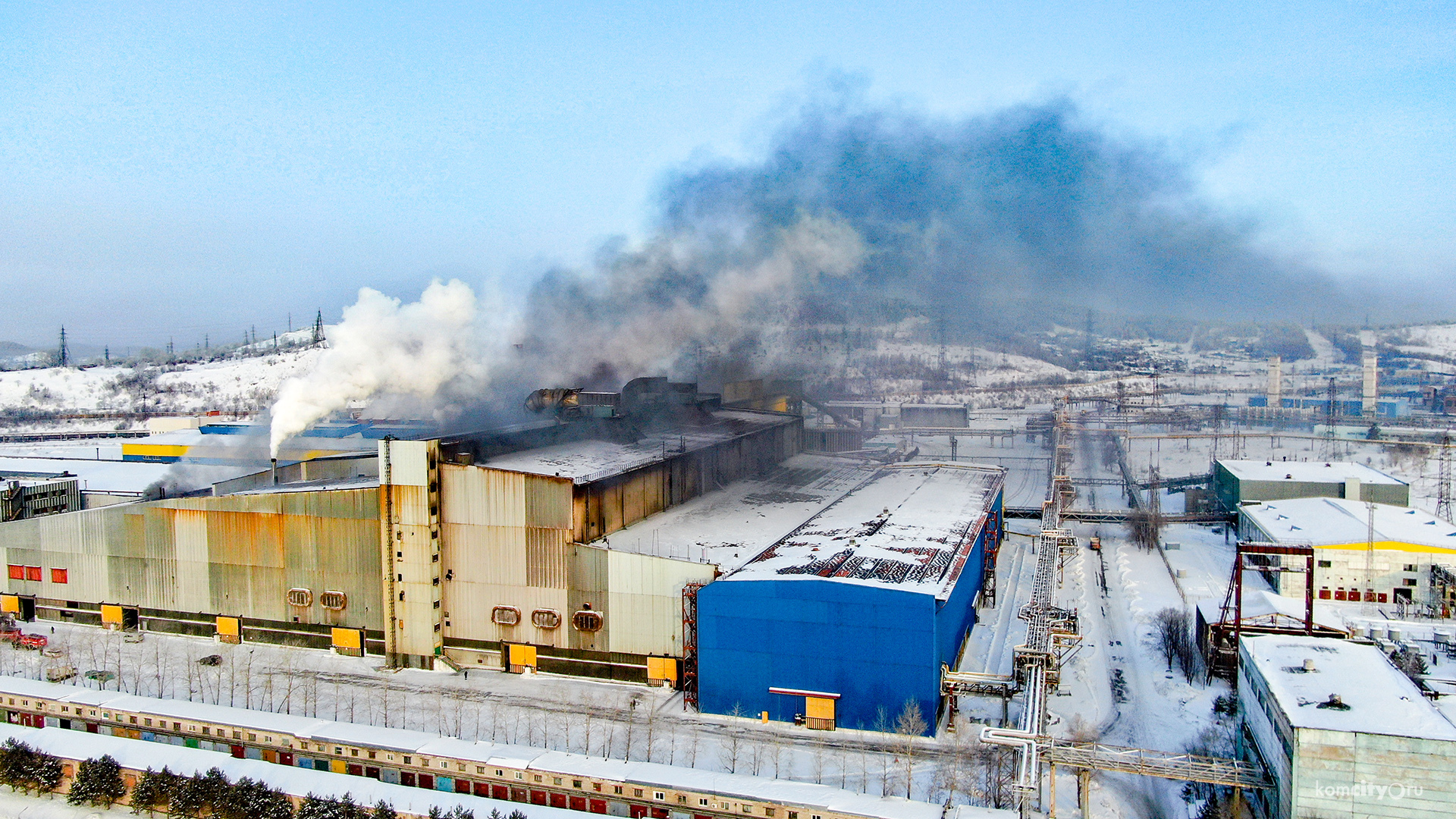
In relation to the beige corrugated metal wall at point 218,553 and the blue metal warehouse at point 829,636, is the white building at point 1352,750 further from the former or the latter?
the beige corrugated metal wall at point 218,553

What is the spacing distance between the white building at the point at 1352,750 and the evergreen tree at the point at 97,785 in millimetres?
22255

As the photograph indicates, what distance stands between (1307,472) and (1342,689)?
31020mm

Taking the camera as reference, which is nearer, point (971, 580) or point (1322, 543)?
point (971, 580)

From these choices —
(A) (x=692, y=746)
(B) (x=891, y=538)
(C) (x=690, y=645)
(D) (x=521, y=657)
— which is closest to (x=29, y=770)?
(D) (x=521, y=657)

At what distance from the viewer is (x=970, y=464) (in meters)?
46.4

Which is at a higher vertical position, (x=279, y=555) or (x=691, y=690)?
(x=279, y=555)

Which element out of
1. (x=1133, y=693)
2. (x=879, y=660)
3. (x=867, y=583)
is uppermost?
(x=867, y=583)

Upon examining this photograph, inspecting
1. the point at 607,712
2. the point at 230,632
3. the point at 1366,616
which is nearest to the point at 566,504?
the point at 607,712

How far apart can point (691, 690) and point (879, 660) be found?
504 centimetres

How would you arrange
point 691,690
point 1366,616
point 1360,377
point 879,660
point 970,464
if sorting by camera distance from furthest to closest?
point 1360,377, point 970,464, point 1366,616, point 691,690, point 879,660

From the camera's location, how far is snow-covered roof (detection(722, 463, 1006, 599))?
22.7 metres

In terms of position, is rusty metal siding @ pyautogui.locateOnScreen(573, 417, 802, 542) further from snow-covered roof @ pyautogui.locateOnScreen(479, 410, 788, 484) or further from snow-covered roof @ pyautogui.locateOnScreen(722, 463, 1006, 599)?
snow-covered roof @ pyautogui.locateOnScreen(722, 463, 1006, 599)

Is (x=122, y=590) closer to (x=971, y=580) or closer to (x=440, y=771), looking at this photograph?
(x=440, y=771)

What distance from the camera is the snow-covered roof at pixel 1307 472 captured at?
4094 cm
